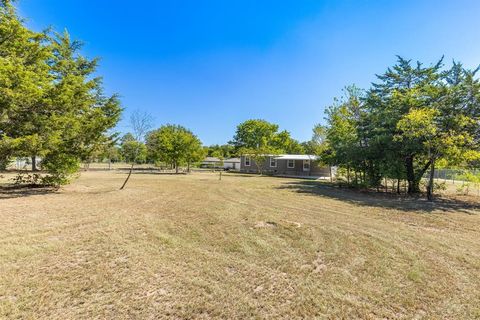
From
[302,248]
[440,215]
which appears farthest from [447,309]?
[440,215]

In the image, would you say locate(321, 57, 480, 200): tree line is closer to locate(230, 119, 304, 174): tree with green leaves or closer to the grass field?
the grass field

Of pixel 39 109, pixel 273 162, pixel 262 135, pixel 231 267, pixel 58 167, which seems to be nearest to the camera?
pixel 231 267

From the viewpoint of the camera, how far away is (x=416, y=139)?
12.0 m

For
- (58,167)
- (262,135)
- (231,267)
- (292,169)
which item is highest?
(262,135)

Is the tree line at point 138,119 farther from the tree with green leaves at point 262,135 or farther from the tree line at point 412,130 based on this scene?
the tree with green leaves at point 262,135

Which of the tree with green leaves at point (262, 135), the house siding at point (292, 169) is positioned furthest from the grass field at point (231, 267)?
the tree with green leaves at point (262, 135)

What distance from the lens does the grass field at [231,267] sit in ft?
8.94

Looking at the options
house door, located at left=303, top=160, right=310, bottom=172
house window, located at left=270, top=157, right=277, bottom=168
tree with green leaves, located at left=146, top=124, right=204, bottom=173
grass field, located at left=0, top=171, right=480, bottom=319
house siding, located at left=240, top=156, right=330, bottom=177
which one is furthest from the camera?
house window, located at left=270, top=157, right=277, bottom=168

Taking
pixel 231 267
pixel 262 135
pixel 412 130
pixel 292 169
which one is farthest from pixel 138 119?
pixel 262 135

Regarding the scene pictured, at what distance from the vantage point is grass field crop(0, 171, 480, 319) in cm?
272

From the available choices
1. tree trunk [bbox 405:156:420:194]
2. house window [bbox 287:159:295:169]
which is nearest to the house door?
house window [bbox 287:159:295:169]

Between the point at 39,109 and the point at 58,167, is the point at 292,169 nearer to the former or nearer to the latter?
the point at 58,167

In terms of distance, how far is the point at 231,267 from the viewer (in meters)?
3.75

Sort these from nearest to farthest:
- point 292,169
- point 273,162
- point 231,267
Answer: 1. point 231,267
2. point 292,169
3. point 273,162
